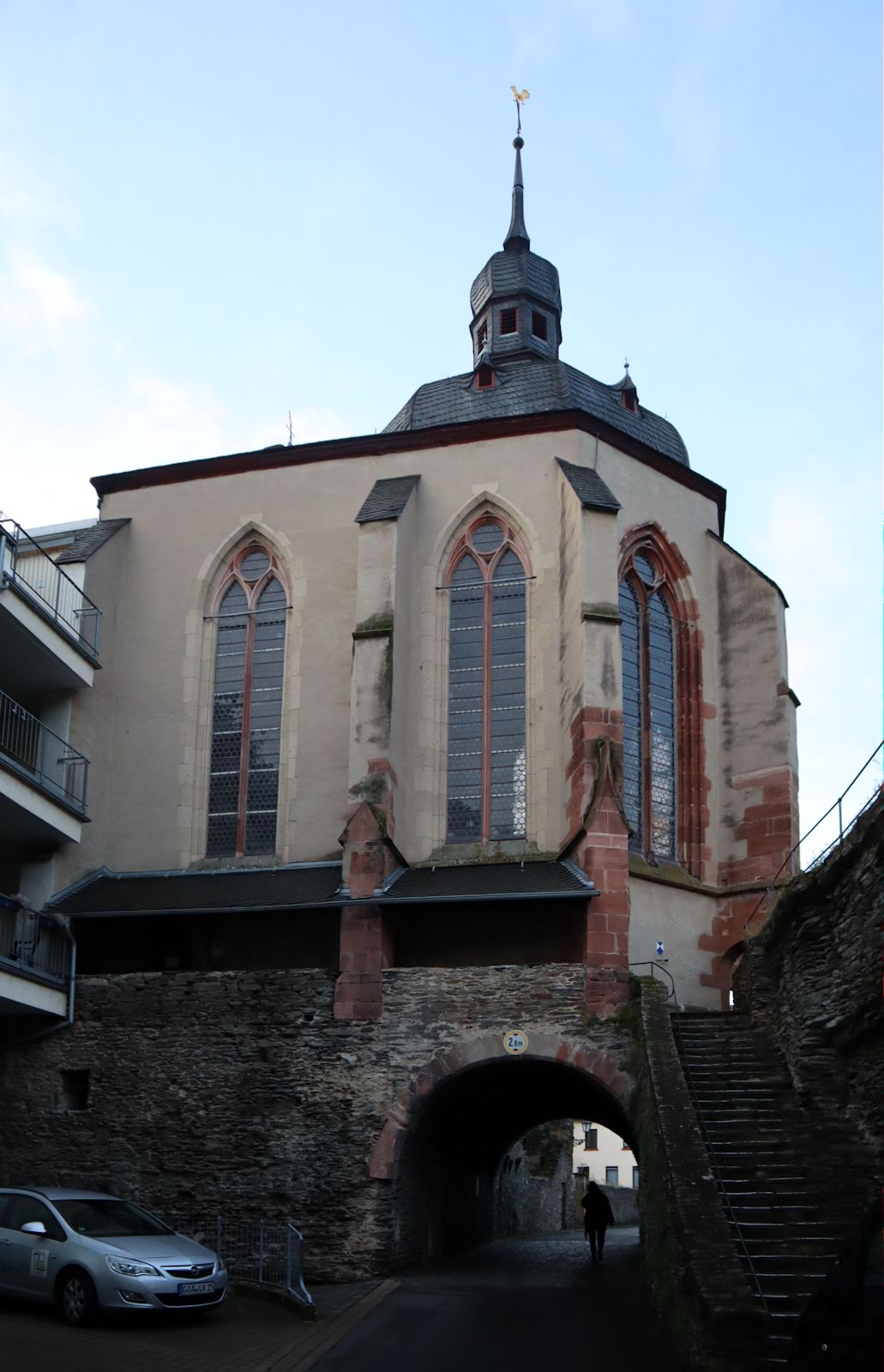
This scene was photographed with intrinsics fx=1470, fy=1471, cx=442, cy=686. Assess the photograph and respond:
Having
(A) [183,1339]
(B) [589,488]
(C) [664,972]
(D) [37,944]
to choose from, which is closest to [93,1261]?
(A) [183,1339]

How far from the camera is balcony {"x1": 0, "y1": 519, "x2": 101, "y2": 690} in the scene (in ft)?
65.6

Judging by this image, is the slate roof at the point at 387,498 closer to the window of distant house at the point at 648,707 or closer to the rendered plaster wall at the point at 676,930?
the window of distant house at the point at 648,707

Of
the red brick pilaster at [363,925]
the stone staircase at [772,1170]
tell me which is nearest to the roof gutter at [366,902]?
the red brick pilaster at [363,925]

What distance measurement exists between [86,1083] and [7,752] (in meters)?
4.69

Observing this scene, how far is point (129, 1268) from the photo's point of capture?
44.5 feet

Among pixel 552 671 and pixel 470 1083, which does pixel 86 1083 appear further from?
pixel 552 671

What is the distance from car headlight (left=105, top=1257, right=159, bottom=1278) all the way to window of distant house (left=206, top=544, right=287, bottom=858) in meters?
9.27

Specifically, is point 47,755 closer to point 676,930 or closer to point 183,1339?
point 676,930

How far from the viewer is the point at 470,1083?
67.0 feet

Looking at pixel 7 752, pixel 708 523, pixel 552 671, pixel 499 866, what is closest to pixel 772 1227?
pixel 499 866

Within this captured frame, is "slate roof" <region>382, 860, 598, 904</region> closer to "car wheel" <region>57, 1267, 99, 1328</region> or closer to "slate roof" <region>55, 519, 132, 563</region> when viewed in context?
"car wheel" <region>57, 1267, 99, 1328</region>

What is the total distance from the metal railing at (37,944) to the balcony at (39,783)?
131 centimetres

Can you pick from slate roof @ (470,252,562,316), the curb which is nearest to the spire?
slate roof @ (470,252,562,316)

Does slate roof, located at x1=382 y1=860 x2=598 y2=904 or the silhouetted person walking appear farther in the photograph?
the silhouetted person walking
